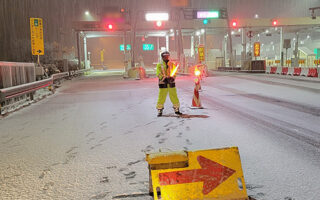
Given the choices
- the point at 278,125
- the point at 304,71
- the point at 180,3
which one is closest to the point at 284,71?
the point at 304,71

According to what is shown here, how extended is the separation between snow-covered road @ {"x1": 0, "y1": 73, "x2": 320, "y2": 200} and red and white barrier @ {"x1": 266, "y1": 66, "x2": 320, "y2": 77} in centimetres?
1383

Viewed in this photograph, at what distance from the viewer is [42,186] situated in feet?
11.5

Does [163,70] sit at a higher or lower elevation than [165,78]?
higher

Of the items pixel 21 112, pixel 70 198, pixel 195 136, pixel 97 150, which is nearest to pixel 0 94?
pixel 21 112

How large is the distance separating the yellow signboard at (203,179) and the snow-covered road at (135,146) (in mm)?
479

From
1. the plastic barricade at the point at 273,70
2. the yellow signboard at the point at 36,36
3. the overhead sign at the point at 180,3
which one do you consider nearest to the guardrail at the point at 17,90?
the yellow signboard at the point at 36,36

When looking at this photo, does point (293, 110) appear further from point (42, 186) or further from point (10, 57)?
point (10, 57)

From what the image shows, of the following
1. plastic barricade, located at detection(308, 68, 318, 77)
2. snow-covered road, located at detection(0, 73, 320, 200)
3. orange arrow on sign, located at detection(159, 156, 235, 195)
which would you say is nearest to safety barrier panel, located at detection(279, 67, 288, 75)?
plastic barricade, located at detection(308, 68, 318, 77)

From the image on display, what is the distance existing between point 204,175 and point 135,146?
2.47m

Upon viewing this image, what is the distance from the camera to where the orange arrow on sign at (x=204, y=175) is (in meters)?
2.73

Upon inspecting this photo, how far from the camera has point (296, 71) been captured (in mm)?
23750

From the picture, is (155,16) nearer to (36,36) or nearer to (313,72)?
(36,36)

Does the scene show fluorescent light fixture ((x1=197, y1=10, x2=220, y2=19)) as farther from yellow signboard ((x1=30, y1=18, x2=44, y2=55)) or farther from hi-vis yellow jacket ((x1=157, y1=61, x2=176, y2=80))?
hi-vis yellow jacket ((x1=157, y1=61, x2=176, y2=80))

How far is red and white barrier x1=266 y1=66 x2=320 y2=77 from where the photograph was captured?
21295mm
